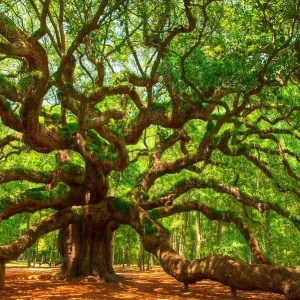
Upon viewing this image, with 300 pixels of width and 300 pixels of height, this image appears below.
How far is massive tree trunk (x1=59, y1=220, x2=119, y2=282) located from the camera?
1198 centimetres

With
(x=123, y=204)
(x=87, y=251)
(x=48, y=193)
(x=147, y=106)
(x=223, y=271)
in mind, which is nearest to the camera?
(x=223, y=271)

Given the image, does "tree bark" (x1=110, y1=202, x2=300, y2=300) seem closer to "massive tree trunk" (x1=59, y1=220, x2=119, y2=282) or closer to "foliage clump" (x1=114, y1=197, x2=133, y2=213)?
"foliage clump" (x1=114, y1=197, x2=133, y2=213)

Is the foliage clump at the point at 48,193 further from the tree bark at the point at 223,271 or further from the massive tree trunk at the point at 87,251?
the tree bark at the point at 223,271

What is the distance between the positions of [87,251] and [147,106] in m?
5.57

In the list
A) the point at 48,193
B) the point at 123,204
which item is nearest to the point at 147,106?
the point at 123,204

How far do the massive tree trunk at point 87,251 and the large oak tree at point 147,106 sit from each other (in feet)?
0.11

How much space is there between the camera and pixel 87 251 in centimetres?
1224

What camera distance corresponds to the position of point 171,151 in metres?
16.4

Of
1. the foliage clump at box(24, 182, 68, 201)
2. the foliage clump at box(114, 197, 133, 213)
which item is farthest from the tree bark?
the foliage clump at box(24, 182, 68, 201)

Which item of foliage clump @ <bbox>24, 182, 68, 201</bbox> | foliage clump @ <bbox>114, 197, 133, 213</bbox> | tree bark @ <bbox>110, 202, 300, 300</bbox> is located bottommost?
tree bark @ <bbox>110, 202, 300, 300</bbox>

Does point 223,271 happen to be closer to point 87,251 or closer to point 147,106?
point 147,106

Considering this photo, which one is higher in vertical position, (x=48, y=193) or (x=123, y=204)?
(x=48, y=193)

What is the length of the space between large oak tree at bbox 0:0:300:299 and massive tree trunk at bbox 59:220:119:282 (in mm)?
34

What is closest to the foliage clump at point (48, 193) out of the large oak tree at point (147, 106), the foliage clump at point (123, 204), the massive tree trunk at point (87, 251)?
the large oak tree at point (147, 106)
